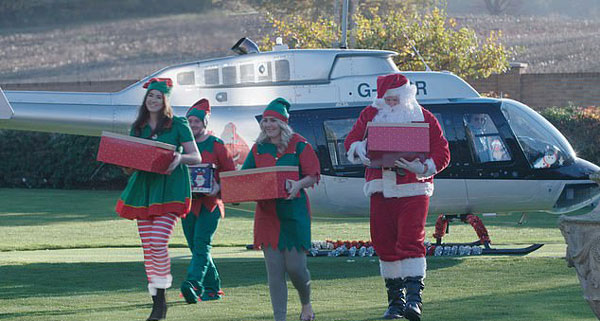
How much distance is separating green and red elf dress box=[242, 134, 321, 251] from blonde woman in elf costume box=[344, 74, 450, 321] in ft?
2.07

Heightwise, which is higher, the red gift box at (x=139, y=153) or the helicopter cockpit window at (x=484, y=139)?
the red gift box at (x=139, y=153)

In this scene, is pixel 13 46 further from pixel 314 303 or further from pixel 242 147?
pixel 314 303

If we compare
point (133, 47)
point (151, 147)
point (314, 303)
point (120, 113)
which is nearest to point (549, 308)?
point (314, 303)

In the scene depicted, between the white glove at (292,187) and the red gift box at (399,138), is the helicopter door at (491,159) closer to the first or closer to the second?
the red gift box at (399,138)

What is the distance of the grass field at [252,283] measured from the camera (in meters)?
9.02

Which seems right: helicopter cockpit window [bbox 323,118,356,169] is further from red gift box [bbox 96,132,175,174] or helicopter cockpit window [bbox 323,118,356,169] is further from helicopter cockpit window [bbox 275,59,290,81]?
red gift box [bbox 96,132,175,174]

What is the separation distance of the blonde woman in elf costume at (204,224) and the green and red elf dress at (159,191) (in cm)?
127

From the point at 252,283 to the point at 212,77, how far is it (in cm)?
384

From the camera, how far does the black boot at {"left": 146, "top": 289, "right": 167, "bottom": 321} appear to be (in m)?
8.67

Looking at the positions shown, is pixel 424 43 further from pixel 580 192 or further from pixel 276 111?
pixel 276 111

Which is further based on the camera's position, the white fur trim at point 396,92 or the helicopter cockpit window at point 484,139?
the helicopter cockpit window at point 484,139

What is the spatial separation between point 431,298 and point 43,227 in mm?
11925

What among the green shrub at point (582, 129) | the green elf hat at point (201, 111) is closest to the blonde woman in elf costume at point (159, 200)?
the green elf hat at point (201, 111)

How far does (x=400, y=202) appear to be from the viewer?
28.5ft
